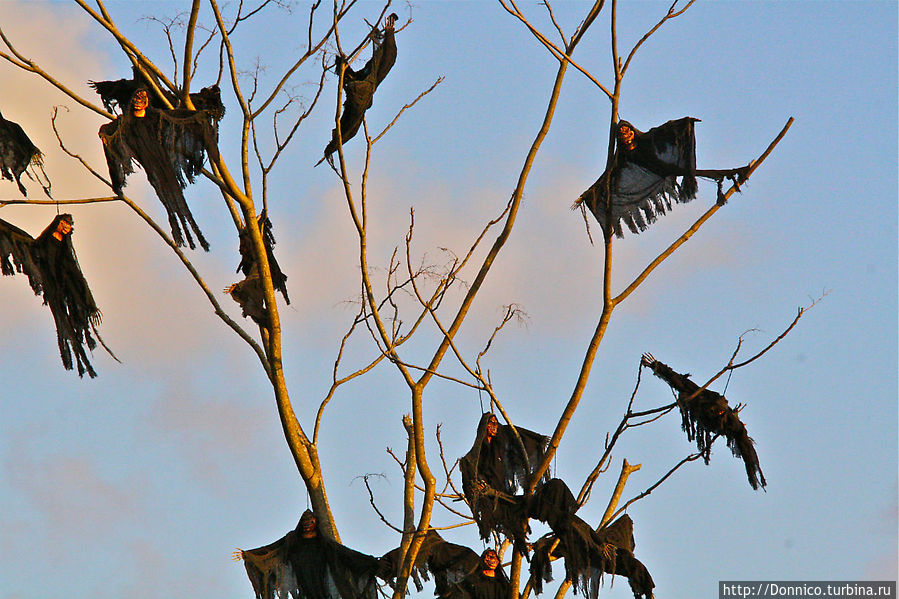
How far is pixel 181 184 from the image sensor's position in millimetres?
6160

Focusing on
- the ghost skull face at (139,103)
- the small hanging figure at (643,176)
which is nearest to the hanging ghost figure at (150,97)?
the ghost skull face at (139,103)

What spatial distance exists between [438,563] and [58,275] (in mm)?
2596

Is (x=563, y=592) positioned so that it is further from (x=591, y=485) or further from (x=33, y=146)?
(x=33, y=146)

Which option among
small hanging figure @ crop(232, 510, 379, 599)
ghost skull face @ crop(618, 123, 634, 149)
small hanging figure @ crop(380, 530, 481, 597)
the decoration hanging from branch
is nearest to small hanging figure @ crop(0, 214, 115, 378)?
small hanging figure @ crop(232, 510, 379, 599)

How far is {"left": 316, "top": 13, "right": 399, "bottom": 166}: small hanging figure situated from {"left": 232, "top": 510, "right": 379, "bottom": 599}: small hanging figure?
2.12m

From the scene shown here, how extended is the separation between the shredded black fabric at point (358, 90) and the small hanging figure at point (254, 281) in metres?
0.57

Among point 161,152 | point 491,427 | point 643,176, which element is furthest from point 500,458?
point 161,152

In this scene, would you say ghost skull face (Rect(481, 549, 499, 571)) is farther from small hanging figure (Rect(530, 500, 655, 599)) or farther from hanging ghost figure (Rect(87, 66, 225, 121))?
hanging ghost figure (Rect(87, 66, 225, 121))

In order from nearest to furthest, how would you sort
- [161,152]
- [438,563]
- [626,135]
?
1. [161,152]
2. [438,563]
3. [626,135]

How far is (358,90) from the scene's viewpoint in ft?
22.3

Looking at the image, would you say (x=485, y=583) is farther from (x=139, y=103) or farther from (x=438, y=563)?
(x=139, y=103)

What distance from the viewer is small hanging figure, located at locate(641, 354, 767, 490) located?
708cm

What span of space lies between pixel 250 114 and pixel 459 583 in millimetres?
2820

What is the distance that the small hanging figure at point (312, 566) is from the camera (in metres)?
6.38
